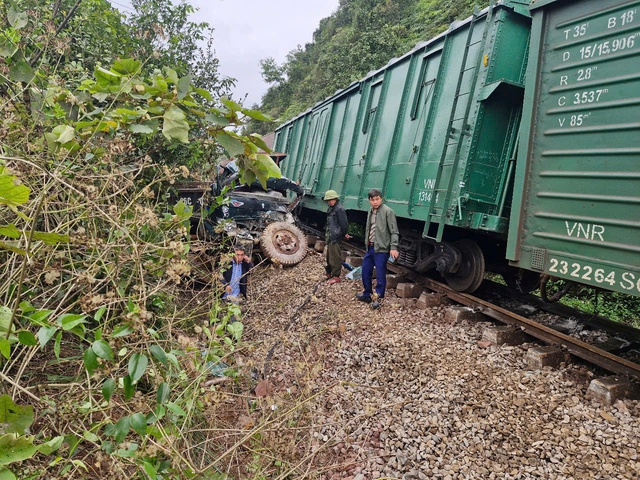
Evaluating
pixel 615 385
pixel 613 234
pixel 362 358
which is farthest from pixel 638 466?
pixel 362 358

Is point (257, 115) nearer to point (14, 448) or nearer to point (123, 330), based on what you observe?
point (123, 330)

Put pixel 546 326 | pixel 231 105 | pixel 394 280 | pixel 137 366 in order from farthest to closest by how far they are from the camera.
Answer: pixel 394 280
pixel 546 326
pixel 231 105
pixel 137 366

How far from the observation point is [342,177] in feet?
28.1

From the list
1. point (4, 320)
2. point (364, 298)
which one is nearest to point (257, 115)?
point (4, 320)

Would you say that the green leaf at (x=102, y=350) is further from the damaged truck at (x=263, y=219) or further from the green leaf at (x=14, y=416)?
the damaged truck at (x=263, y=219)

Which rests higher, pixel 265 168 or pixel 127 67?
pixel 127 67

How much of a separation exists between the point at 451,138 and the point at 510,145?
2.38ft

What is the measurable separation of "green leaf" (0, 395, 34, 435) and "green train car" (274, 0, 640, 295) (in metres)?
3.82

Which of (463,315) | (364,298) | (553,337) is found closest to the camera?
(553,337)

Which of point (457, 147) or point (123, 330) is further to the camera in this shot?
point (457, 147)

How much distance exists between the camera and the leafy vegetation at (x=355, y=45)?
20.0 m

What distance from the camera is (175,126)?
157cm

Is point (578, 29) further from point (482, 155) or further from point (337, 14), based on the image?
point (337, 14)

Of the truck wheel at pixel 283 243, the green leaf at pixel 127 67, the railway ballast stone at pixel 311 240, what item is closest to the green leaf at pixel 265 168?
the green leaf at pixel 127 67
